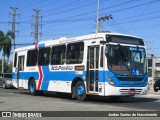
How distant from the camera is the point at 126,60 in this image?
750 inches

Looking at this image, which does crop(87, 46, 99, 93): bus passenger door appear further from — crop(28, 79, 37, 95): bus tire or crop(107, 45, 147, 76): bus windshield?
crop(28, 79, 37, 95): bus tire

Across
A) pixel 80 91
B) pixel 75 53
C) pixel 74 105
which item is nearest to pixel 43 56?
pixel 75 53

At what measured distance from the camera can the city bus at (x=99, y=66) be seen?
18.7 metres

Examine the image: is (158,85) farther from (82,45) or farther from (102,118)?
(102,118)

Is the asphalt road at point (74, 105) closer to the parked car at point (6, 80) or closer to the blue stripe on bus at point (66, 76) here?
the blue stripe on bus at point (66, 76)

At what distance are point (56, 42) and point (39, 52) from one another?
2.37 metres

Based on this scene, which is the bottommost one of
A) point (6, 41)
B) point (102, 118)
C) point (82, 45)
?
point (102, 118)

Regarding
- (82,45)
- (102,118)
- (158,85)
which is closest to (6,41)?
(158,85)

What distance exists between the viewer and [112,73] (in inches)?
731

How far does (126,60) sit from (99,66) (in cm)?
138

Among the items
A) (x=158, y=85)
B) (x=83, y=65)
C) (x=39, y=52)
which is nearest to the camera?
(x=83, y=65)

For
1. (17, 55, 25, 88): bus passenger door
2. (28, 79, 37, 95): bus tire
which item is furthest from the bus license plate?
(17, 55, 25, 88): bus passenger door

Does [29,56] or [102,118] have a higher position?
[29,56]

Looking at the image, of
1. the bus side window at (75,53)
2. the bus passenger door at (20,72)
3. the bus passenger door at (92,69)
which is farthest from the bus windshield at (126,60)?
the bus passenger door at (20,72)
